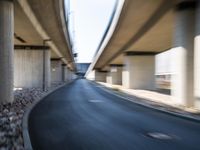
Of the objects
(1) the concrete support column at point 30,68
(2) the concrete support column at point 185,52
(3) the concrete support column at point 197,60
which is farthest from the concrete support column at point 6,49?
(1) the concrete support column at point 30,68

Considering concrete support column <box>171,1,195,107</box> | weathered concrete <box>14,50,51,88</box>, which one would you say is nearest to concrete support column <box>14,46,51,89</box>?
weathered concrete <box>14,50,51,88</box>

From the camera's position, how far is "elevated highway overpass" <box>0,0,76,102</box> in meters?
17.2

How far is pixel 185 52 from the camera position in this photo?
18031mm

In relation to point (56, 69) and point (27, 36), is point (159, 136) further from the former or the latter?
point (56, 69)

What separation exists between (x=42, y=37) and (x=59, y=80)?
1280 inches

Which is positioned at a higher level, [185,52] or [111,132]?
[185,52]

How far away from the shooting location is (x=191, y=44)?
58.9 feet

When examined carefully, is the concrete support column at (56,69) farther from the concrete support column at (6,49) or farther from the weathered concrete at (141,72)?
the concrete support column at (6,49)

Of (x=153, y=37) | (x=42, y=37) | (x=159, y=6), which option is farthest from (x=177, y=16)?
(x=42, y=37)

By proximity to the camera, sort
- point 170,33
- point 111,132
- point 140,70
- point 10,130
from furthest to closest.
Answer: point 140,70, point 170,33, point 111,132, point 10,130

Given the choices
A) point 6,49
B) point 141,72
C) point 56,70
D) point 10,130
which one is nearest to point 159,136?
point 10,130

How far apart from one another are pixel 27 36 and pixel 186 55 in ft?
56.9

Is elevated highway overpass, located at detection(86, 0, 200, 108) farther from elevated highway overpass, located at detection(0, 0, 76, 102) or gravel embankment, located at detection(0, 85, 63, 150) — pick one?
gravel embankment, located at detection(0, 85, 63, 150)

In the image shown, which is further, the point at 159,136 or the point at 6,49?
the point at 6,49
